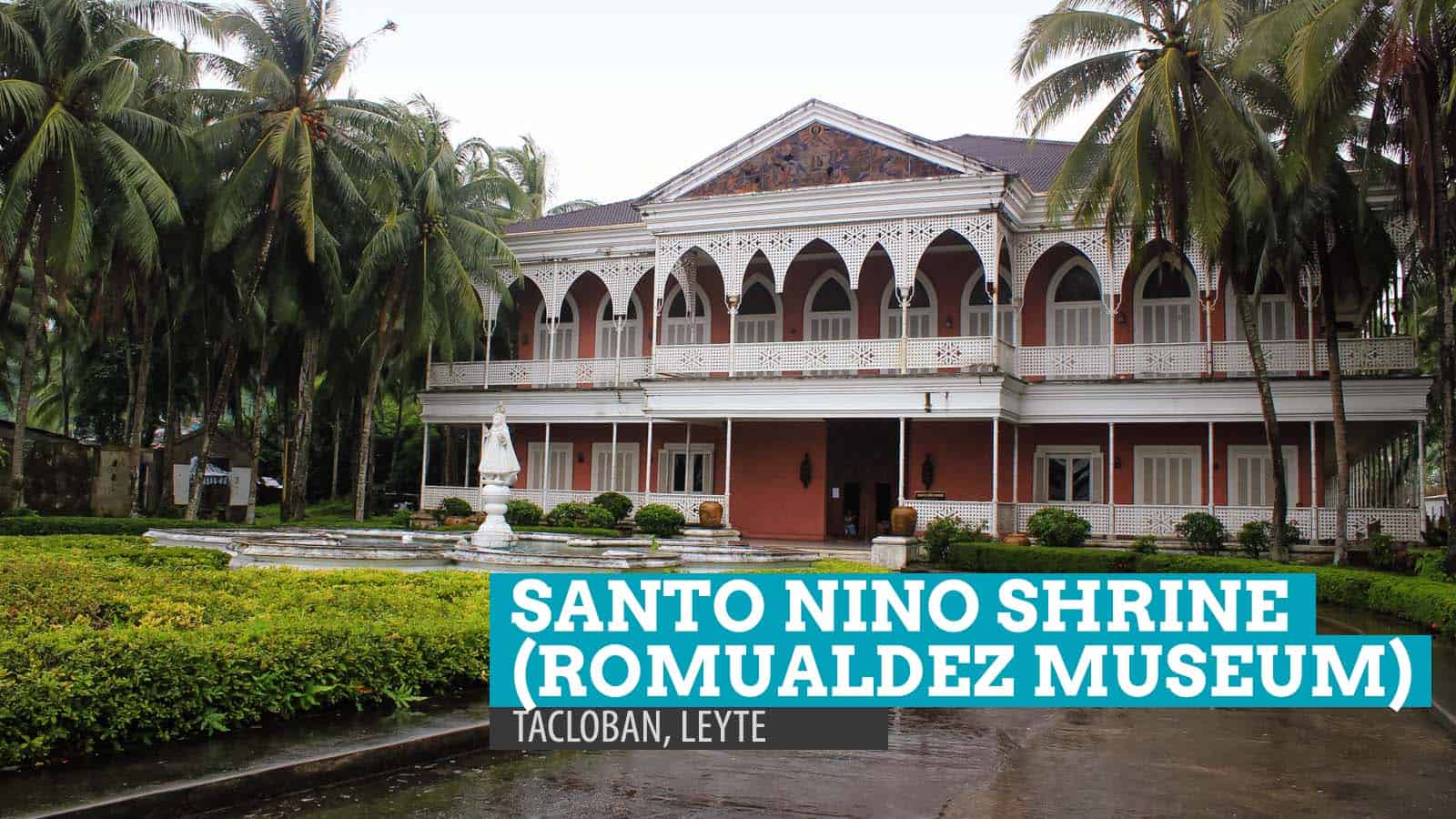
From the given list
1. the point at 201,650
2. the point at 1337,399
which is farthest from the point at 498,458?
the point at 1337,399

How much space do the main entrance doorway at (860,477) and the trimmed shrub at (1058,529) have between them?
5565 millimetres

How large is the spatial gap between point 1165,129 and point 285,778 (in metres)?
18.3

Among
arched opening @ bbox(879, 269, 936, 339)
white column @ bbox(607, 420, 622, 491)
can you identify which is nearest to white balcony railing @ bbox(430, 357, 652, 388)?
white column @ bbox(607, 420, 622, 491)

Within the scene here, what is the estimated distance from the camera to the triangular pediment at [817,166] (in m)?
25.2

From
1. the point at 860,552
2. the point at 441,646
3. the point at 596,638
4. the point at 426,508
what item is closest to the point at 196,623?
the point at 441,646

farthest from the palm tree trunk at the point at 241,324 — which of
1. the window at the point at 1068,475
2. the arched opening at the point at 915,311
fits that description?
the window at the point at 1068,475

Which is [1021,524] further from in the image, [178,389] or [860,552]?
[178,389]

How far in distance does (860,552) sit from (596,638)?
17.1m

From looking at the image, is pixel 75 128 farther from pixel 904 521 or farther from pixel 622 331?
pixel 904 521

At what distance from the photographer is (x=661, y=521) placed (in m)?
25.6

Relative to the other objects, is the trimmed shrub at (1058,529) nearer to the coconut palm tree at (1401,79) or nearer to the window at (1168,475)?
the window at (1168,475)

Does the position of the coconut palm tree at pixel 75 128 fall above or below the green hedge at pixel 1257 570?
above

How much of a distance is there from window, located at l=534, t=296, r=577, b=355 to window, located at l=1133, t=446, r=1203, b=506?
1483 cm

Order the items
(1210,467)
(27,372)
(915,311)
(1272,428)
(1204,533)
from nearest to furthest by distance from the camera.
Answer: (1272,428), (1204,533), (1210,467), (27,372), (915,311)
